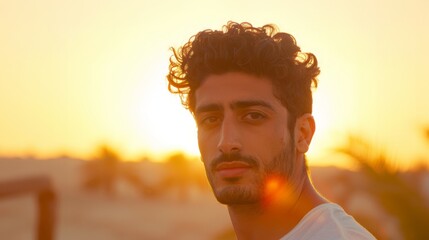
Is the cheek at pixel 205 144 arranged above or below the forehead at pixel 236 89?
below

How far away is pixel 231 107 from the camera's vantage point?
15.3 ft

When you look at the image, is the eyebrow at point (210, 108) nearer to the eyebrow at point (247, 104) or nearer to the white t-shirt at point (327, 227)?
the eyebrow at point (247, 104)

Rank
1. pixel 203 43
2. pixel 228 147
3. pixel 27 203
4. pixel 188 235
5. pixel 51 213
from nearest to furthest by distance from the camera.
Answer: pixel 228 147 < pixel 203 43 < pixel 51 213 < pixel 188 235 < pixel 27 203

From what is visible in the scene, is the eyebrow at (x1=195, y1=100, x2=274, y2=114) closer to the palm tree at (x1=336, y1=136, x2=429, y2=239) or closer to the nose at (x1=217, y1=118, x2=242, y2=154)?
the nose at (x1=217, y1=118, x2=242, y2=154)

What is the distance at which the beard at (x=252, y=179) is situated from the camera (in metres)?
4.51

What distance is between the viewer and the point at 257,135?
4641 millimetres

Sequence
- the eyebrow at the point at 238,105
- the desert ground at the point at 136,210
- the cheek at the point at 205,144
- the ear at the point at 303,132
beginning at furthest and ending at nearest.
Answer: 1. the desert ground at the point at 136,210
2. the ear at the point at 303,132
3. the cheek at the point at 205,144
4. the eyebrow at the point at 238,105

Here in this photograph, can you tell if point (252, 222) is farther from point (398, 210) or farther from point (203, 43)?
point (398, 210)

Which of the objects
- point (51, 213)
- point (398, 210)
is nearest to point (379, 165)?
point (398, 210)

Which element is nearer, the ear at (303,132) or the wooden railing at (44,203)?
the ear at (303,132)

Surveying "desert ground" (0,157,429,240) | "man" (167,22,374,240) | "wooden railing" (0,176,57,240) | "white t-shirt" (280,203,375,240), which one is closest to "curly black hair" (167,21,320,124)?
"man" (167,22,374,240)

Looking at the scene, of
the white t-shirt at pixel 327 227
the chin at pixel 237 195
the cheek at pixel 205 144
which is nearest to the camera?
the white t-shirt at pixel 327 227

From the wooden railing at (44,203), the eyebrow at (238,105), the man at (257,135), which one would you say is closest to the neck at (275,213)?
the man at (257,135)

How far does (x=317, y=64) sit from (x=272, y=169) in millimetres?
900
